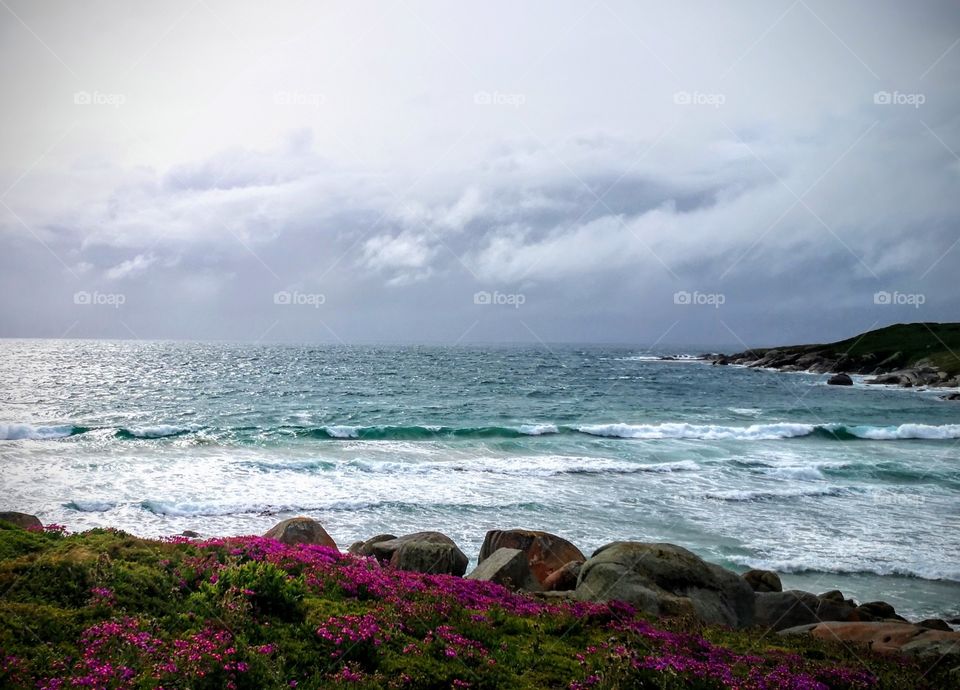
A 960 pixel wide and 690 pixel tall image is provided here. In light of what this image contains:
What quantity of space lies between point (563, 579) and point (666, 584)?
8.16 ft

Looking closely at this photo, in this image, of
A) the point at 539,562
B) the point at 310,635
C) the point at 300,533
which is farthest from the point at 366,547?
the point at 310,635

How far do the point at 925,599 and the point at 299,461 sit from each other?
26.3 m

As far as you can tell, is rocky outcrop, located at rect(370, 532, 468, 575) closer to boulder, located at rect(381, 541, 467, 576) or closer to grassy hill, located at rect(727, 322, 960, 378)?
boulder, located at rect(381, 541, 467, 576)

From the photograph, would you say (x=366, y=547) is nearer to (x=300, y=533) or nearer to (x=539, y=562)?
(x=300, y=533)

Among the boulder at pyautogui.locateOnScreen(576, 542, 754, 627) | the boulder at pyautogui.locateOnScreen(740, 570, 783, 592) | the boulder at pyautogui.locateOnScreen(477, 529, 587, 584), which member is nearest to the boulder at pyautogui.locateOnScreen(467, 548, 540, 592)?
the boulder at pyautogui.locateOnScreen(576, 542, 754, 627)

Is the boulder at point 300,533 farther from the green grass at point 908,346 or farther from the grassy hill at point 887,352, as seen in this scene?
the green grass at point 908,346

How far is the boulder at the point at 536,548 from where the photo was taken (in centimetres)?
1406

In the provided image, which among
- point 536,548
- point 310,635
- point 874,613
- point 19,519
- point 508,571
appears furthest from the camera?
point 536,548

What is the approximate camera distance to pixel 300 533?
521 inches

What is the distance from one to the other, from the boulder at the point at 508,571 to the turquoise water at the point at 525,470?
17.5 ft

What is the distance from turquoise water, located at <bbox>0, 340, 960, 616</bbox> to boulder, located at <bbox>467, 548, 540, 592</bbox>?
5.35 metres

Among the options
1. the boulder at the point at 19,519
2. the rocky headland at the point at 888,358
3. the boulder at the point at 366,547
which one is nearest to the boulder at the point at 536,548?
the boulder at the point at 366,547

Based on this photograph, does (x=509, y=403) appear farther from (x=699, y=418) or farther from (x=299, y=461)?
(x=299, y=461)

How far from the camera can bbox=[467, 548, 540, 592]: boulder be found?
1122 cm
